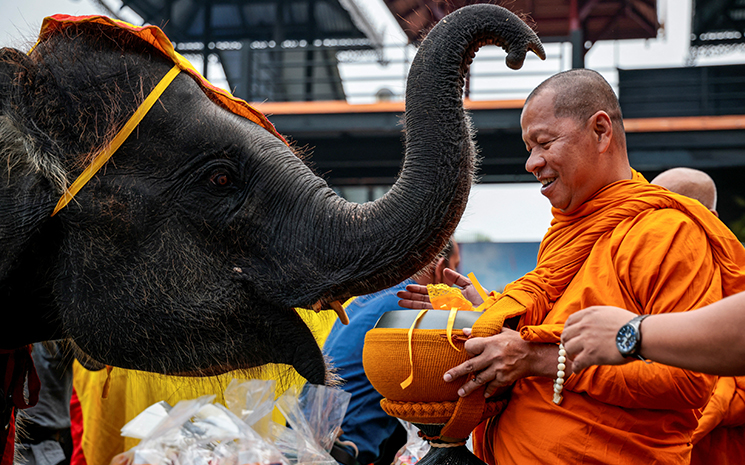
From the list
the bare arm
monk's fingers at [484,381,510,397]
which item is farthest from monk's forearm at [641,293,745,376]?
monk's fingers at [484,381,510,397]

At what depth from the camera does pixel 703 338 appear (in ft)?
3.48

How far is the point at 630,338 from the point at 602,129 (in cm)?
91

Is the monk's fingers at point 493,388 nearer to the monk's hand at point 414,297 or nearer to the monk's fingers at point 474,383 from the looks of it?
the monk's fingers at point 474,383

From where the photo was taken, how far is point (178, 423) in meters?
2.21

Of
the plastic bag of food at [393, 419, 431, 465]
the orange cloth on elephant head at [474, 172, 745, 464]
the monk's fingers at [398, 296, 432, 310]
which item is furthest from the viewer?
the plastic bag of food at [393, 419, 431, 465]

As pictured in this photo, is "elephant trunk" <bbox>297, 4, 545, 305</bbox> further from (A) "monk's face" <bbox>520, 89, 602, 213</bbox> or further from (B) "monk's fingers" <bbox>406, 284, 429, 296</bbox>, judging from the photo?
(B) "monk's fingers" <bbox>406, 284, 429, 296</bbox>

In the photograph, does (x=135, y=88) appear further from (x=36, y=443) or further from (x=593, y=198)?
(x=36, y=443)

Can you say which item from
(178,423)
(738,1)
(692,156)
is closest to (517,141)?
(692,156)

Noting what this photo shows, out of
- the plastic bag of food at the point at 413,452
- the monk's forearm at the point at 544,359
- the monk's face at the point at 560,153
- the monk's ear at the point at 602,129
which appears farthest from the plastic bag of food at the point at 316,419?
the monk's ear at the point at 602,129

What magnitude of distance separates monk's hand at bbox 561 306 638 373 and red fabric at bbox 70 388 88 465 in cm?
326

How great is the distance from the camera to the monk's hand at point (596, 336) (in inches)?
47.7

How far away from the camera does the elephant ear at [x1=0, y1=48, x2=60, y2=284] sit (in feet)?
5.19

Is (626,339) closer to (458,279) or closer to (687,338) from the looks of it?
(687,338)

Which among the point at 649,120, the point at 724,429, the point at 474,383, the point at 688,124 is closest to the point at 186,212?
the point at 474,383
